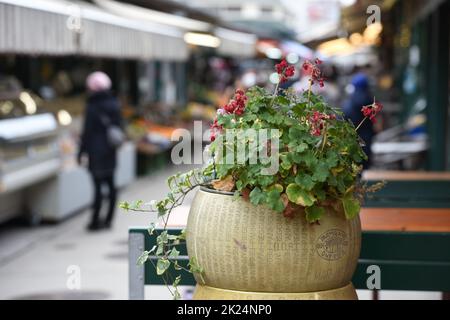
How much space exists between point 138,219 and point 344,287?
25.8 feet

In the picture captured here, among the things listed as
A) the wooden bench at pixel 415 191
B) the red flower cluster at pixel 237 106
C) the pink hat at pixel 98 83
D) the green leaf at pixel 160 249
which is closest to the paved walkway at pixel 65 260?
the pink hat at pixel 98 83

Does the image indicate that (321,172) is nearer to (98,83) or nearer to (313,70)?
(313,70)

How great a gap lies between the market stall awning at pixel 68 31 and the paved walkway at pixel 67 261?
2.03 meters

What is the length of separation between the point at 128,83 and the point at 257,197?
52.3 ft

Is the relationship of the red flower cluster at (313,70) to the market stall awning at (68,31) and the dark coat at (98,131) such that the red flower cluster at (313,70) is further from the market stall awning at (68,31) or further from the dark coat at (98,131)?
the dark coat at (98,131)

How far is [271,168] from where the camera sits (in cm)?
319

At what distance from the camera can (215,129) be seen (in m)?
3.44

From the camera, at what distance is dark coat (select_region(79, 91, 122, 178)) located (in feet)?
32.9

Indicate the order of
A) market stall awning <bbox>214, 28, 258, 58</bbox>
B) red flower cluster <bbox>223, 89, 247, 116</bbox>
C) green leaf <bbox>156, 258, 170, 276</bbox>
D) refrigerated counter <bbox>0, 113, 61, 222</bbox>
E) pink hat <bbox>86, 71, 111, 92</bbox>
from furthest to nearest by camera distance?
market stall awning <bbox>214, 28, 258, 58</bbox>, pink hat <bbox>86, 71, 111, 92</bbox>, refrigerated counter <bbox>0, 113, 61, 222</bbox>, green leaf <bbox>156, 258, 170, 276</bbox>, red flower cluster <bbox>223, 89, 247, 116</bbox>

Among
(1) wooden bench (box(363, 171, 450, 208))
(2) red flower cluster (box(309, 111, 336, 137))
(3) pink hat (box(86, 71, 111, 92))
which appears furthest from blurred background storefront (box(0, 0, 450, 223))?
(1) wooden bench (box(363, 171, 450, 208))

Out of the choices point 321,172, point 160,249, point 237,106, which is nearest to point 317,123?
point 321,172

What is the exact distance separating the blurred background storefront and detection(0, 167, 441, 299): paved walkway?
1.06 feet

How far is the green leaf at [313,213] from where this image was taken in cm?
315

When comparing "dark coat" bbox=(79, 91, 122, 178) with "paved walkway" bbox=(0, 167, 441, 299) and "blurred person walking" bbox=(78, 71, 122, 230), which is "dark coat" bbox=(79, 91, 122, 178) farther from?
"paved walkway" bbox=(0, 167, 441, 299)
